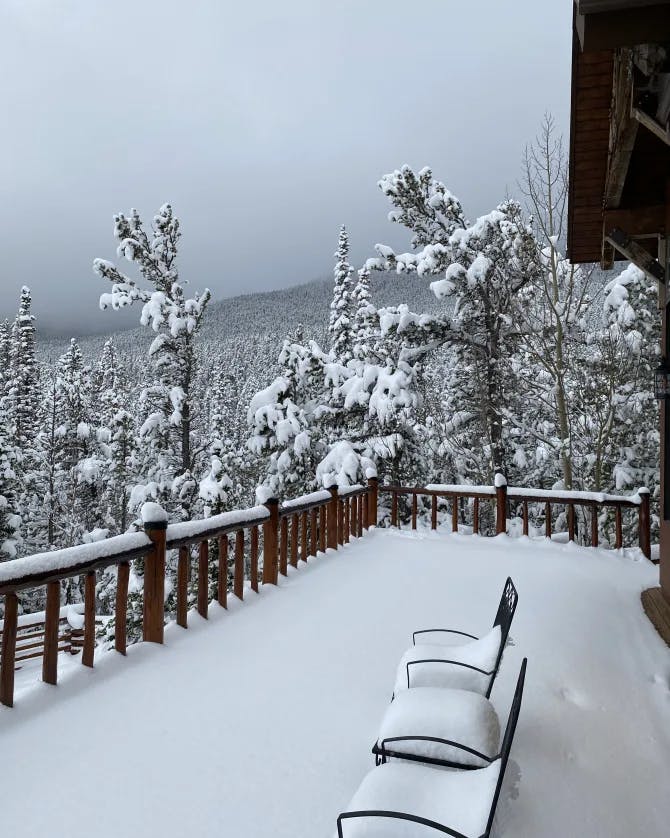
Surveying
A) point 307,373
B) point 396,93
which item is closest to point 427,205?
point 307,373

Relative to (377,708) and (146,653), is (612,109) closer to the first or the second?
(377,708)

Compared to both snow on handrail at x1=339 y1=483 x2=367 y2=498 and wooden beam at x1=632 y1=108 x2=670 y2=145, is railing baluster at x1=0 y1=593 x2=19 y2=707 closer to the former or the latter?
wooden beam at x1=632 y1=108 x2=670 y2=145

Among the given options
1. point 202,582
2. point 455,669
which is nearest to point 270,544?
point 202,582

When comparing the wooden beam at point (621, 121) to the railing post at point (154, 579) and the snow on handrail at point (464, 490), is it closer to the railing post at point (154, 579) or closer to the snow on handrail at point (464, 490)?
the railing post at point (154, 579)

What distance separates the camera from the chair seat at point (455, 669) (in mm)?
2855

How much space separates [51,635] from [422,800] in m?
2.48

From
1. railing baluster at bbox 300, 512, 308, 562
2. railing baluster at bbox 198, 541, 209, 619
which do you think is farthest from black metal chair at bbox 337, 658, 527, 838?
railing baluster at bbox 300, 512, 308, 562

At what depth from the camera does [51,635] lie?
3.34m

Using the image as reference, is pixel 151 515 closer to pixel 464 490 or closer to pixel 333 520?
pixel 333 520

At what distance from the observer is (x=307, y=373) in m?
13.8

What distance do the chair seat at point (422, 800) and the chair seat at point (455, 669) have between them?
2.32ft

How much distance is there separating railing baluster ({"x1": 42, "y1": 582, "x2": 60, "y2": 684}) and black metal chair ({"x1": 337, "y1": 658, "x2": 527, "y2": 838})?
2207 mm

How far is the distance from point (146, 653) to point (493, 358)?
419 inches

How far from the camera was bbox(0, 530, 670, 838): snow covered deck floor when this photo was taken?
2.35 meters
